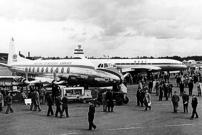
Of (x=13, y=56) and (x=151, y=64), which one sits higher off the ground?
(x=13, y=56)

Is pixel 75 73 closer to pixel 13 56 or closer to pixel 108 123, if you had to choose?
pixel 108 123

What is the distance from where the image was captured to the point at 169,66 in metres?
51.6

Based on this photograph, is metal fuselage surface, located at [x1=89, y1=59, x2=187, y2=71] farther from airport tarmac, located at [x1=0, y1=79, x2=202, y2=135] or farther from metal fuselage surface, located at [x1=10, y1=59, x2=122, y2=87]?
airport tarmac, located at [x1=0, y1=79, x2=202, y2=135]

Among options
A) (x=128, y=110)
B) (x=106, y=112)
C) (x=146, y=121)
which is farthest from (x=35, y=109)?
(x=146, y=121)

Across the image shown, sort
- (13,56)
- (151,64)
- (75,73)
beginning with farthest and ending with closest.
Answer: (151,64) → (13,56) → (75,73)

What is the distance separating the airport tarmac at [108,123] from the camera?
42.3 feet

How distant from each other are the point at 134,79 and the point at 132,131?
31.1 m

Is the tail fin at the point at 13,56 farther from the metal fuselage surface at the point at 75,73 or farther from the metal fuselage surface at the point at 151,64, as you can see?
the metal fuselage surface at the point at 151,64

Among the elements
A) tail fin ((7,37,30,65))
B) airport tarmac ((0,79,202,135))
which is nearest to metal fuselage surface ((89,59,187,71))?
tail fin ((7,37,30,65))

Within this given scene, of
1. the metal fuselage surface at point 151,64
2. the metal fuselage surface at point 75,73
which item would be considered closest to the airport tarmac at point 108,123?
the metal fuselage surface at point 75,73

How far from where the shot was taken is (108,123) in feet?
48.9

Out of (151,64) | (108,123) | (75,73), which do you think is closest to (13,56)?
(75,73)

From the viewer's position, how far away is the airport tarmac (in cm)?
1289

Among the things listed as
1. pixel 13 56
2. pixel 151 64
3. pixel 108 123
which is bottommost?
pixel 108 123
